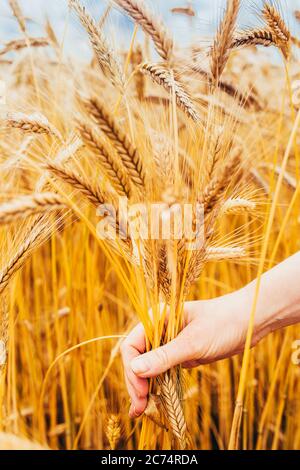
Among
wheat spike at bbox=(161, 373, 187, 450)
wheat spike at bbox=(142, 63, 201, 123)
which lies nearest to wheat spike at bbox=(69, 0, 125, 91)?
wheat spike at bbox=(142, 63, 201, 123)

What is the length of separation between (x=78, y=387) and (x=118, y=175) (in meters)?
0.80

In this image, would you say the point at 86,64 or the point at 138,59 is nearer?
the point at 138,59

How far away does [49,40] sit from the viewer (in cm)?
110

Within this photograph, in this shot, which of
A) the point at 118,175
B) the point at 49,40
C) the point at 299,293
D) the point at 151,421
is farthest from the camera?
the point at 49,40

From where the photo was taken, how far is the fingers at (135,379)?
71cm

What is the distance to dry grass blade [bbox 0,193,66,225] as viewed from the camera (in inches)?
21.0

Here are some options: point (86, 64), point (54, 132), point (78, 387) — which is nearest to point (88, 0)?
point (54, 132)

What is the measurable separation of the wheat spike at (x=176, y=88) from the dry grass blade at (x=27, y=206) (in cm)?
23

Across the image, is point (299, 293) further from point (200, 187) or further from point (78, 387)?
point (78, 387)

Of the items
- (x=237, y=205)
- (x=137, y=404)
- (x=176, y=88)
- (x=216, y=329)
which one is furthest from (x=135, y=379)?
(x=176, y=88)

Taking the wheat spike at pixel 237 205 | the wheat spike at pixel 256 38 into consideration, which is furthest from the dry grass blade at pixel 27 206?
the wheat spike at pixel 256 38

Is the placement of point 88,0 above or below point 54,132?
above

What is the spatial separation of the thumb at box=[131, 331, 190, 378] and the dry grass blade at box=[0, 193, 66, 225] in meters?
0.23

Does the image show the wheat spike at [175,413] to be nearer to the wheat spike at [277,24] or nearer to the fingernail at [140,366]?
the fingernail at [140,366]
